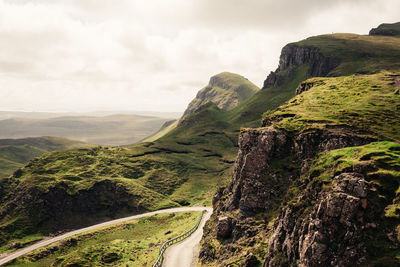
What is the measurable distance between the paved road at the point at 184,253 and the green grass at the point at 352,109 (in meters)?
42.7

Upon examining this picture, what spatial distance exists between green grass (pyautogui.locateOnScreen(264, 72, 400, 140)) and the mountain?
26cm

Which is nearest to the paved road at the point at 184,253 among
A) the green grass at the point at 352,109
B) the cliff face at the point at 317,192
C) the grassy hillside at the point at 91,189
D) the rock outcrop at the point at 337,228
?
the cliff face at the point at 317,192

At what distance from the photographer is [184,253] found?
73062 mm

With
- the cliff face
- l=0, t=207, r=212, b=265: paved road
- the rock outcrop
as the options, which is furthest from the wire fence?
the rock outcrop

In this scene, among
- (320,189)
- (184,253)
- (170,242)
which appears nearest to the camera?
(320,189)

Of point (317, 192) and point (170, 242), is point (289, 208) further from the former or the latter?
point (170, 242)

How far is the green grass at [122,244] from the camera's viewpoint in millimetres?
78312

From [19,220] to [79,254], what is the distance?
217ft

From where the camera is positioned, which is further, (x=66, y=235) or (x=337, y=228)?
(x=66, y=235)

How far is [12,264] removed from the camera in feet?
307

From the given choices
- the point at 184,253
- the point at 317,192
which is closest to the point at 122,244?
the point at 184,253

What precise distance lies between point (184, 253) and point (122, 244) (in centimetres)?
3430

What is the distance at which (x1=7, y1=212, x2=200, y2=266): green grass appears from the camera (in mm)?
78312

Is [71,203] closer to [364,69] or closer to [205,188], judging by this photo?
[205,188]
